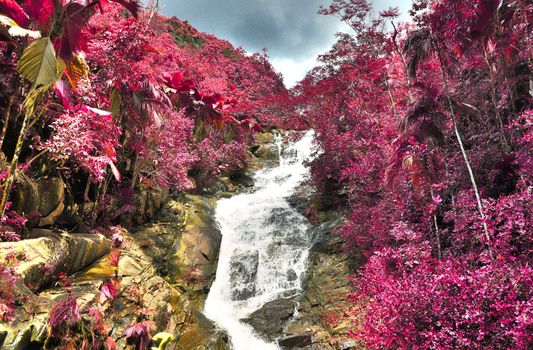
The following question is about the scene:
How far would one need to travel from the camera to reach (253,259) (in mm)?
11680

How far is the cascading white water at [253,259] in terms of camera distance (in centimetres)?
927

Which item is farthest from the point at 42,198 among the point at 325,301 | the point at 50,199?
the point at 325,301

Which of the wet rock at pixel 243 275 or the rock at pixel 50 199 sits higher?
the rock at pixel 50 199

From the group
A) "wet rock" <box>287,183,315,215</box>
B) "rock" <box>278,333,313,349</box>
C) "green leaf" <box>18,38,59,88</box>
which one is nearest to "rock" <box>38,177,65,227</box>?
"green leaf" <box>18,38,59,88</box>

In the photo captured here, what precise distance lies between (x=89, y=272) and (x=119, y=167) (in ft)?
14.6

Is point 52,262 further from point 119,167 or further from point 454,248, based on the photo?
point 454,248

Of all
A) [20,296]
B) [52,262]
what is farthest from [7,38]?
[20,296]

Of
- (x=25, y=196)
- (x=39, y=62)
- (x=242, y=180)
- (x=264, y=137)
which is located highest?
(x=264, y=137)

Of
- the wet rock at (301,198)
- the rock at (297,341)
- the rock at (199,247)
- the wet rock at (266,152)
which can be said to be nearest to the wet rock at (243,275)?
the rock at (199,247)

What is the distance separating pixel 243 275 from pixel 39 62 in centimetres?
866

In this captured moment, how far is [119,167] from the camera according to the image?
10656 millimetres

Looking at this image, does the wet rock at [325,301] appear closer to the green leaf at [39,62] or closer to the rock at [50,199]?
the rock at [50,199]

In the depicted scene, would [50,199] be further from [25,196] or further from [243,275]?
[243,275]

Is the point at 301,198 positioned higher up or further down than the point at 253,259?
higher up
